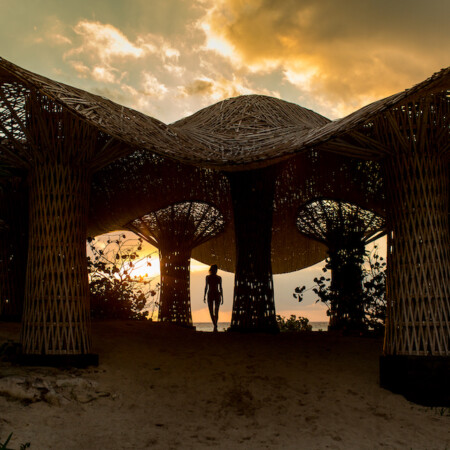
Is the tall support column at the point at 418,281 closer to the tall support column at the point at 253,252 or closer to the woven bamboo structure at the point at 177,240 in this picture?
the tall support column at the point at 253,252

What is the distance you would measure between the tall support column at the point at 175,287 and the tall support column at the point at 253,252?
291cm

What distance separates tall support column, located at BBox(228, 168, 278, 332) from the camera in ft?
29.5

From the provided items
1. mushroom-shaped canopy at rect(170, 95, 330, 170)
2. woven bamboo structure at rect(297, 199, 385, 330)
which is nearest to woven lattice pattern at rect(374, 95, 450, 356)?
Result: mushroom-shaped canopy at rect(170, 95, 330, 170)

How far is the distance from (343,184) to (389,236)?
4642 mm

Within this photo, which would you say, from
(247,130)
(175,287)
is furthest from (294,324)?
(247,130)

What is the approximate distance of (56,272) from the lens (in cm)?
580

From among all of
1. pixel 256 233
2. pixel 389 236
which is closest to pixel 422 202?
pixel 389 236

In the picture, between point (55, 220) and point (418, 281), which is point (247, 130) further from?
point (418, 281)

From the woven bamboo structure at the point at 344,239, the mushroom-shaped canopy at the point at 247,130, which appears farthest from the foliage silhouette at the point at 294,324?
the mushroom-shaped canopy at the point at 247,130

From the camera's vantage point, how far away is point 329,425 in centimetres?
467

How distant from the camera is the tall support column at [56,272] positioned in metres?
5.72

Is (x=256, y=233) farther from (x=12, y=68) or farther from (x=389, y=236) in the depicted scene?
(x=12, y=68)

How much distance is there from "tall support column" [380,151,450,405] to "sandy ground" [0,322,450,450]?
11.6 inches

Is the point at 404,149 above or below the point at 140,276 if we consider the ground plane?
above
